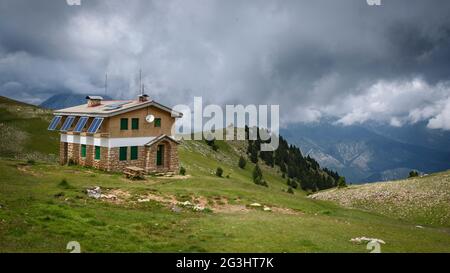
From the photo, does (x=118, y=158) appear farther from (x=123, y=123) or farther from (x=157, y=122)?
(x=157, y=122)

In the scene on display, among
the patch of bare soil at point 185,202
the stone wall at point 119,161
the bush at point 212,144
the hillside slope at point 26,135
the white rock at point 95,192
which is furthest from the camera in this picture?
the bush at point 212,144

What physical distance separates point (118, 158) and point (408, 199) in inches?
1376

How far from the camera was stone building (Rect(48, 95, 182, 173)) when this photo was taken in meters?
49.1

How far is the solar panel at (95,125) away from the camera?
→ 158 ft

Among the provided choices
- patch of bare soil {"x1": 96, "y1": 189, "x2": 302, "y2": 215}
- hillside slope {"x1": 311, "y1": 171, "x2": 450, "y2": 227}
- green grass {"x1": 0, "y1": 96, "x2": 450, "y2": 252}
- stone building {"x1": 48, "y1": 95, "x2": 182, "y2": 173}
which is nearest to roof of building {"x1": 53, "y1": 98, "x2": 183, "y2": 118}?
stone building {"x1": 48, "y1": 95, "x2": 182, "y2": 173}

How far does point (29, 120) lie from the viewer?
103 m

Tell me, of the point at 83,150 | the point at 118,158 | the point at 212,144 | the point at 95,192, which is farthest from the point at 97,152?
the point at 212,144

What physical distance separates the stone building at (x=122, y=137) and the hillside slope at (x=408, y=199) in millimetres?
24103

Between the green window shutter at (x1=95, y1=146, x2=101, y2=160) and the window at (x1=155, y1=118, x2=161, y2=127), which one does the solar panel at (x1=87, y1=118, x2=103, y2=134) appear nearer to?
the green window shutter at (x1=95, y1=146, x2=101, y2=160)

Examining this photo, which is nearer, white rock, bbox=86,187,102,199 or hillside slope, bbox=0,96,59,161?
white rock, bbox=86,187,102,199

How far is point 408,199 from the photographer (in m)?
50.8

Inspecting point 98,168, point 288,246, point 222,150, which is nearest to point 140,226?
point 288,246

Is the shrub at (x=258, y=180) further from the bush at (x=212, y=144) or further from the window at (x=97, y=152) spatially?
the window at (x=97, y=152)

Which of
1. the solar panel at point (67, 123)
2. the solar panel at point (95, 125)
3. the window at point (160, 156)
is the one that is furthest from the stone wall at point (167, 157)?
the solar panel at point (67, 123)
